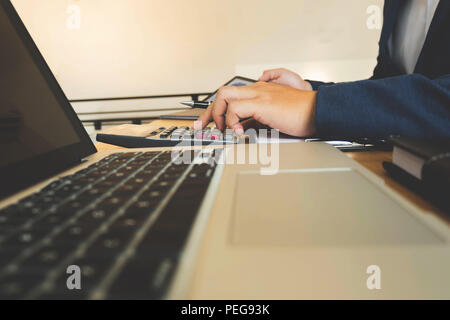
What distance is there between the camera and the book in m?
0.18

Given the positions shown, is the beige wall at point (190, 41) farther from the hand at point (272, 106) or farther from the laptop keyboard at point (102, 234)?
the laptop keyboard at point (102, 234)

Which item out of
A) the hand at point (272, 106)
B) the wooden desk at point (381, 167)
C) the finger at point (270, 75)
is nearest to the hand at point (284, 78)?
the finger at point (270, 75)

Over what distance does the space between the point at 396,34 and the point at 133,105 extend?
5.24 ft

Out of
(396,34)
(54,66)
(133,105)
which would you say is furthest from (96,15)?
(396,34)

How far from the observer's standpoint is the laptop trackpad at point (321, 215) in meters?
0.15

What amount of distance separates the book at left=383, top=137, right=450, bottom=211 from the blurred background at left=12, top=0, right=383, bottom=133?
1564 millimetres

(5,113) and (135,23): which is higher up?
(135,23)

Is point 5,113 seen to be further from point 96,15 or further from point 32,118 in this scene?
point 96,15

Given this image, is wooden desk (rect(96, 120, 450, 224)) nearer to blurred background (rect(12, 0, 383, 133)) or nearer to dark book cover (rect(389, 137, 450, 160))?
dark book cover (rect(389, 137, 450, 160))

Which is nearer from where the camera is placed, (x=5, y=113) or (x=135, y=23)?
(x=5, y=113)

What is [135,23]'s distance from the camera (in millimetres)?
1731

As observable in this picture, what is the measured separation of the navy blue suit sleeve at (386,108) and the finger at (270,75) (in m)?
0.30
